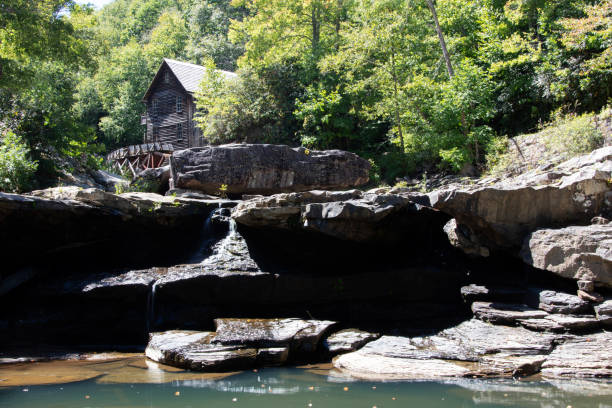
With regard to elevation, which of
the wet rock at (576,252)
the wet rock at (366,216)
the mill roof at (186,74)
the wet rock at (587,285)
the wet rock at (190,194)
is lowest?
the wet rock at (587,285)

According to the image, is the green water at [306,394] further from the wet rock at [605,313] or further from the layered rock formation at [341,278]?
the wet rock at [605,313]

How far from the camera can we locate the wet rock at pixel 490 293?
8.71 meters

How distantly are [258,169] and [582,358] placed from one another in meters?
9.39

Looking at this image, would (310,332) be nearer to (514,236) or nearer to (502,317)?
(502,317)

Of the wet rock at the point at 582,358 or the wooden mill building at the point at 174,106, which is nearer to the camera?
the wet rock at the point at 582,358

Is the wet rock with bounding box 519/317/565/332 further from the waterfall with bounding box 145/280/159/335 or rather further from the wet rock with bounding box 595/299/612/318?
the waterfall with bounding box 145/280/159/335

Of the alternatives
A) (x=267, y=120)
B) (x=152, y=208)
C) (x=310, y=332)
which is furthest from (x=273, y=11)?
(x=310, y=332)

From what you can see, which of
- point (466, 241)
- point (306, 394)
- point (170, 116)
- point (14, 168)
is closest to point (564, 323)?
point (466, 241)

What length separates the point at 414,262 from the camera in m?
10.1

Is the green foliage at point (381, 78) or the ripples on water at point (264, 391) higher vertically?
the green foliage at point (381, 78)

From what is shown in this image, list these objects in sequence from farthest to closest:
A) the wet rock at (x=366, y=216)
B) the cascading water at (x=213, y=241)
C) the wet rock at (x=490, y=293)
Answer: the cascading water at (x=213, y=241) < the wet rock at (x=366, y=216) < the wet rock at (x=490, y=293)

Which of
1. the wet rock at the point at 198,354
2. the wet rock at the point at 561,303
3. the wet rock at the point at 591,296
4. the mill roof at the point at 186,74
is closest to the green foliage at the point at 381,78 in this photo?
the mill roof at the point at 186,74

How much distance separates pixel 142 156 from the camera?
87.5ft

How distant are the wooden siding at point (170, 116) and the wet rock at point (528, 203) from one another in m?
24.0
